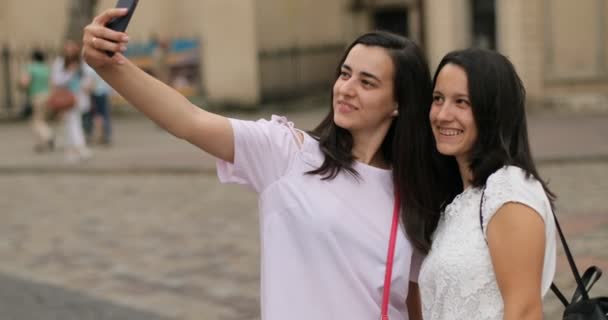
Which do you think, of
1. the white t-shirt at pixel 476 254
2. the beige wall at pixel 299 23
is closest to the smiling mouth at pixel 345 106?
the white t-shirt at pixel 476 254

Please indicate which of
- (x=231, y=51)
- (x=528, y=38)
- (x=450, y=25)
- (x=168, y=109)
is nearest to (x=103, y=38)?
(x=168, y=109)

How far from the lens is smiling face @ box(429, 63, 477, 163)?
255 cm

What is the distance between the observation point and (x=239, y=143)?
2.71 metres

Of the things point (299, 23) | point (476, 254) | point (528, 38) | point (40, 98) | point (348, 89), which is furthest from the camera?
point (299, 23)

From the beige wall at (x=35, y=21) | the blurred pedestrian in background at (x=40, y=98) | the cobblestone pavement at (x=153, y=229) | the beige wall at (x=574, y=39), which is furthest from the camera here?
the beige wall at (x=35, y=21)

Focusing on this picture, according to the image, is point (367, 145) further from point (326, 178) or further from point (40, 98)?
point (40, 98)

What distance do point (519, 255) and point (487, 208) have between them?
0.52 ft

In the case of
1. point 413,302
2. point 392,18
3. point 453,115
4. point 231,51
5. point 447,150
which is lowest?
point 231,51

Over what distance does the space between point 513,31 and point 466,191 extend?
1690 cm

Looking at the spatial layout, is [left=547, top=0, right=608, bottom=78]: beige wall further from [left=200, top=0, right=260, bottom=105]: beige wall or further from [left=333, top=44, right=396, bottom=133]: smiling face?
[left=333, top=44, right=396, bottom=133]: smiling face

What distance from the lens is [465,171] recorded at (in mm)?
2670

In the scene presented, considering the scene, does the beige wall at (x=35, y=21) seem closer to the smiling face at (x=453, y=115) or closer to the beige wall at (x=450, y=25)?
the beige wall at (x=450, y=25)

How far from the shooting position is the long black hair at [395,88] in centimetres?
274

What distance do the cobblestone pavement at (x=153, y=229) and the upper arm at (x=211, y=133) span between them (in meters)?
3.49
